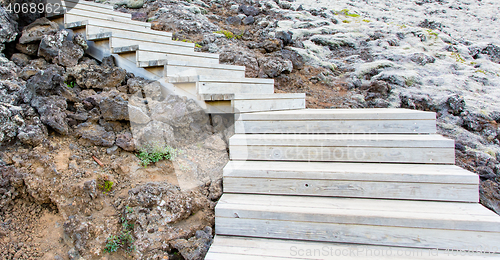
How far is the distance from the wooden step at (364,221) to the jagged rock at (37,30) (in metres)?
3.39

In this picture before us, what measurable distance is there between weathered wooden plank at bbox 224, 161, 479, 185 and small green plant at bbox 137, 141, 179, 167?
733 millimetres

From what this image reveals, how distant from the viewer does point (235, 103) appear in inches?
116

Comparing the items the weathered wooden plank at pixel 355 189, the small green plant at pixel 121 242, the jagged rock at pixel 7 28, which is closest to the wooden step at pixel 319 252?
the weathered wooden plank at pixel 355 189

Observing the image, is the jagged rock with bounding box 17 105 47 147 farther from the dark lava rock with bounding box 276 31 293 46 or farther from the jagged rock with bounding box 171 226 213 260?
the dark lava rock with bounding box 276 31 293 46

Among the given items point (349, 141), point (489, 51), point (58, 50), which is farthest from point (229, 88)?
point (489, 51)

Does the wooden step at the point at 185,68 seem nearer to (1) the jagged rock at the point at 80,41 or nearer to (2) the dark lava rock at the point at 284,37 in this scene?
(1) the jagged rock at the point at 80,41

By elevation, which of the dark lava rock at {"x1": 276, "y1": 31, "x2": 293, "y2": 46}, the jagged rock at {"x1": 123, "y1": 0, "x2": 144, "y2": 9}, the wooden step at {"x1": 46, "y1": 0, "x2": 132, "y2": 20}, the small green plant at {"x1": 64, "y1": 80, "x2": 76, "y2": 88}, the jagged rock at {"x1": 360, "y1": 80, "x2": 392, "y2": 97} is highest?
the jagged rock at {"x1": 123, "y1": 0, "x2": 144, "y2": 9}

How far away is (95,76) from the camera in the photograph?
10.8 feet

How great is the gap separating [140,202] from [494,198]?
3992 mm

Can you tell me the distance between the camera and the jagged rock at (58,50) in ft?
11.2

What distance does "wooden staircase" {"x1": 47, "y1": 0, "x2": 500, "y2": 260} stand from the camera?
1888 millimetres

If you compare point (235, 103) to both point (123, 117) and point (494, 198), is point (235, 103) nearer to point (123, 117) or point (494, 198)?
point (123, 117)

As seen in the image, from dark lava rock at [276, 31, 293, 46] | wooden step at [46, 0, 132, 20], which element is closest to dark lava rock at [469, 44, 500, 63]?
dark lava rock at [276, 31, 293, 46]

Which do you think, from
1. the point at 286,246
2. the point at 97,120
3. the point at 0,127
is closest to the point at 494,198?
the point at 286,246
